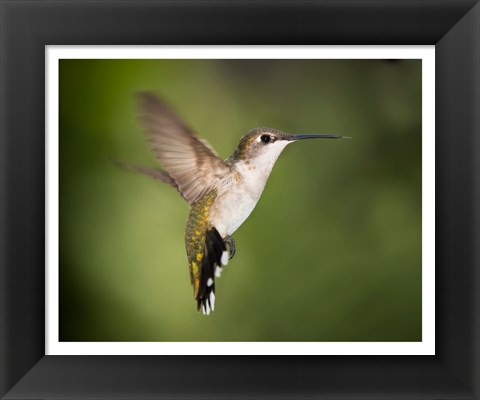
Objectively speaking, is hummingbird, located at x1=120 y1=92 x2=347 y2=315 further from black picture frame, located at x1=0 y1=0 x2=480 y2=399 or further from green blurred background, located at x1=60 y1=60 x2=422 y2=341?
black picture frame, located at x1=0 y1=0 x2=480 y2=399

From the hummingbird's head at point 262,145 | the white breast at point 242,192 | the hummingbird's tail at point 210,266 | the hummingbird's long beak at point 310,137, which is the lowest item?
the hummingbird's tail at point 210,266

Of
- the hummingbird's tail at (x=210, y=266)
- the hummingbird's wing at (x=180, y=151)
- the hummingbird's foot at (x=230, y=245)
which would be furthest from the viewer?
the hummingbird's foot at (x=230, y=245)

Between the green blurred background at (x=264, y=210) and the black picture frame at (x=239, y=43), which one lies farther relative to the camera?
the green blurred background at (x=264, y=210)

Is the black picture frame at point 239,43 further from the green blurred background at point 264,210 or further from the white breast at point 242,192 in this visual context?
the white breast at point 242,192

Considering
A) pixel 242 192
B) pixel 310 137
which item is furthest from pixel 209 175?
pixel 310 137

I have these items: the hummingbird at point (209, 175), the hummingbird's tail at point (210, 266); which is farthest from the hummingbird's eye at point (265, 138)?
the hummingbird's tail at point (210, 266)

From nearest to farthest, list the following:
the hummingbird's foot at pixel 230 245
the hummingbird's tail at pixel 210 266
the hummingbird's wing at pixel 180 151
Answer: the hummingbird's wing at pixel 180 151
the hummingbird's tail at pixel 210 266
the hummingbird's foot at pixel 230 245

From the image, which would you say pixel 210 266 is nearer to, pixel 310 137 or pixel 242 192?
pixel 242 192
